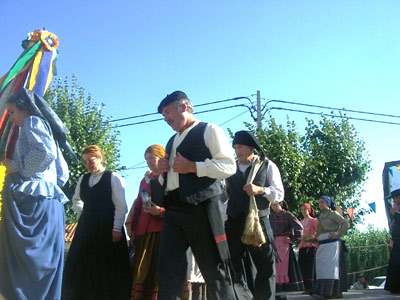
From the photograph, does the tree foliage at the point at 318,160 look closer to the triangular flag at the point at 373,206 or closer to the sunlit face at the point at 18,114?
the triangular flag at the point at 373,206

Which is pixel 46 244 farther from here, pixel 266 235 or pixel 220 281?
pixel 266 235

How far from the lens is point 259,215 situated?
16.4 feet

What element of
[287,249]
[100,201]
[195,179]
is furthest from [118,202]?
[287,249]

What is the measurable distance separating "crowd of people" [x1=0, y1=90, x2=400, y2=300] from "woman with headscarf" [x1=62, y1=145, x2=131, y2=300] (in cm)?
1

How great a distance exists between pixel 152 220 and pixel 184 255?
1.96 metres

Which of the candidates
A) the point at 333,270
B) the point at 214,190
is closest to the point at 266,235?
the point at 214,190

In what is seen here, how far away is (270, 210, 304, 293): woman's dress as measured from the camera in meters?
7.65

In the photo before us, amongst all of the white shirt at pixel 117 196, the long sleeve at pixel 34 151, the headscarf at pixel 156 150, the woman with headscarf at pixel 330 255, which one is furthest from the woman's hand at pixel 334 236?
the long sleeve at pixel 34 151

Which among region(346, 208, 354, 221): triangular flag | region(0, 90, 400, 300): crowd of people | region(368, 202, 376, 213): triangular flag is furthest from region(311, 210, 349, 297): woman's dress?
region(368, 202, 376, 213): triangular flag

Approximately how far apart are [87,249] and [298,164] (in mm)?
11550

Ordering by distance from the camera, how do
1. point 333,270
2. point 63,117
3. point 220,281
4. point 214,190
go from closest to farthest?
point 220,281
point 214,190
point 333,270
point 63,117

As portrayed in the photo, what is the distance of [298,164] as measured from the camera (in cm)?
1608

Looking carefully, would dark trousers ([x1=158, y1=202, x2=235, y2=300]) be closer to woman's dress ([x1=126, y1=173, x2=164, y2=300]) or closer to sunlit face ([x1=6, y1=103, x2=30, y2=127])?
sunlit face ([x1=6, y1=103, x2=30, y2=127])

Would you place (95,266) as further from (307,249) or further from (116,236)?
(307,249)
